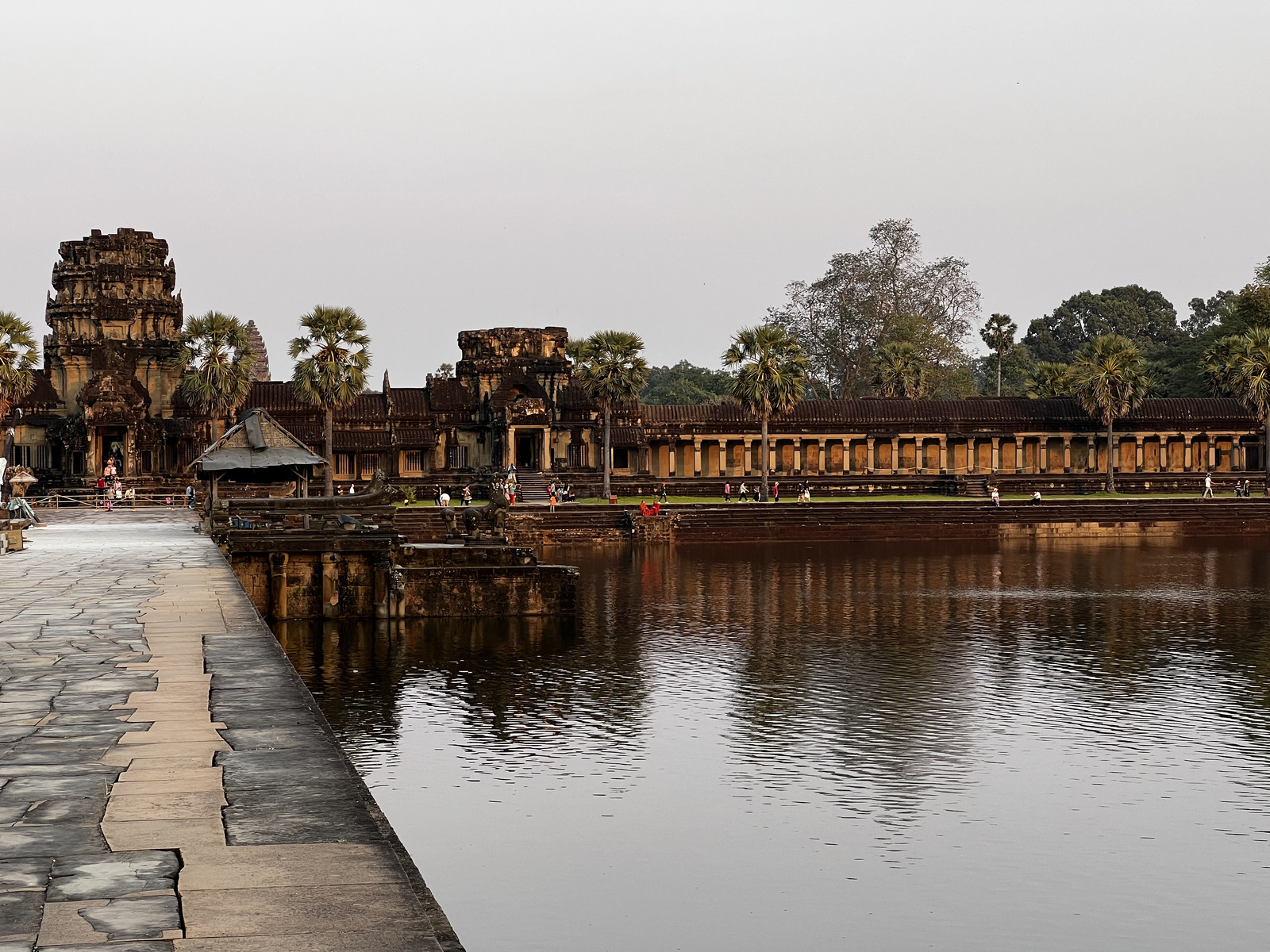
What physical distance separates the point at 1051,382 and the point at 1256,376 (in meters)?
20.1

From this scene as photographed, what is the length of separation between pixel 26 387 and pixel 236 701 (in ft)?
213

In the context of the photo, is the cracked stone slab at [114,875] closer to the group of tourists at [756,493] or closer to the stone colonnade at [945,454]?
the group of tourists at [756,493]

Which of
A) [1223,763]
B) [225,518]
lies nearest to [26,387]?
[225,518]

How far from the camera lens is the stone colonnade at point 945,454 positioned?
275 ft

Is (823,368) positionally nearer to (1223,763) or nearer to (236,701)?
(1223,763)

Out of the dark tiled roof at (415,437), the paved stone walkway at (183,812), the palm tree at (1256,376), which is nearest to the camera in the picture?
the paved stone walkway at (183,812)

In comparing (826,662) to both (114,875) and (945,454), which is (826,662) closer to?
(114,875)

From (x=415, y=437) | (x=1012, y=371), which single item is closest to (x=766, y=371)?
(x=415, y=437)

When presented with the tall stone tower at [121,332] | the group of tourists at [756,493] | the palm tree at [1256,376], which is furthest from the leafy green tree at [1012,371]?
the tall stone tower at [121,332]

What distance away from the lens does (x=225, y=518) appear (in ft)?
125

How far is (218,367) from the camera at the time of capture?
239 ft

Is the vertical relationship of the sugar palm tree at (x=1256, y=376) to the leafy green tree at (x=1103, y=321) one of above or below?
below

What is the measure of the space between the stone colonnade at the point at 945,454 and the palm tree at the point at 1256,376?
6.64 m

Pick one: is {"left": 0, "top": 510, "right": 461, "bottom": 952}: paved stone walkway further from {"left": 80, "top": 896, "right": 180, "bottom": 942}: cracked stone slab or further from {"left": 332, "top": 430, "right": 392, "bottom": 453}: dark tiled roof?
{"left": 332, "top": 430, "right": 392, "bottom": 453}: dark tiled roof
